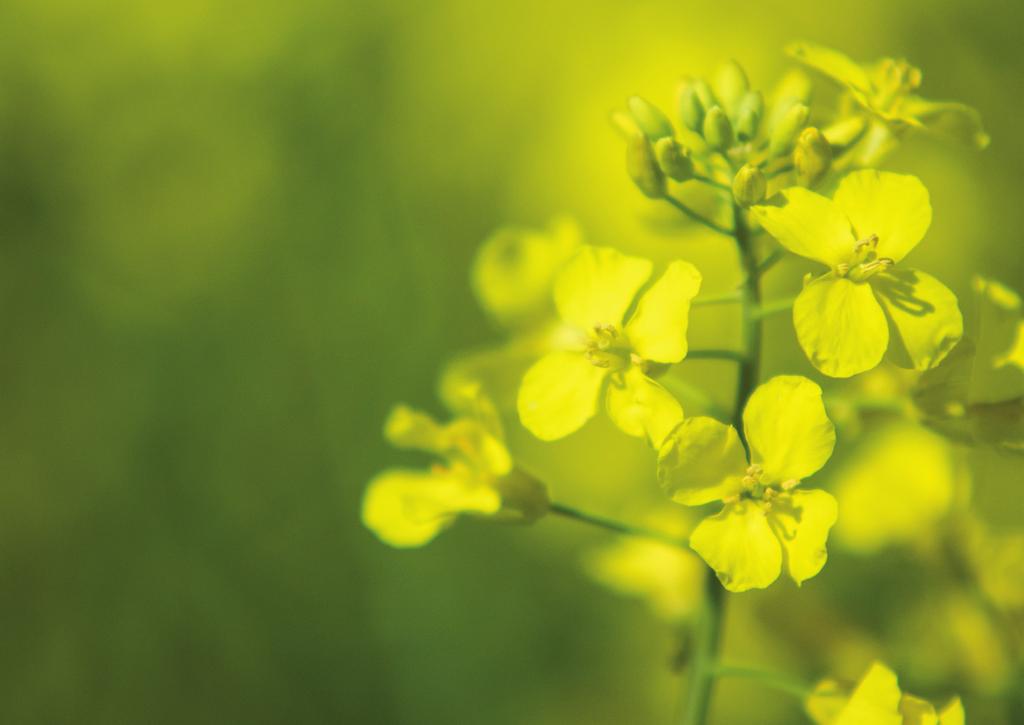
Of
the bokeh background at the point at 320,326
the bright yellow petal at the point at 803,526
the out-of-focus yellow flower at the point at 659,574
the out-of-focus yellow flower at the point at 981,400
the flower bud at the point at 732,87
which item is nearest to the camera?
the bright yellow petal at the point at 803,526

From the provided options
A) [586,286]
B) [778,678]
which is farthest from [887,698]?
[586,286]

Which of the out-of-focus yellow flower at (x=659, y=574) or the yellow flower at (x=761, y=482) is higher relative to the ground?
the yellow flower at (x=761, y=482)

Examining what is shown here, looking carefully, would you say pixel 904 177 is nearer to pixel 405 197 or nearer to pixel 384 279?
pixel 384 279

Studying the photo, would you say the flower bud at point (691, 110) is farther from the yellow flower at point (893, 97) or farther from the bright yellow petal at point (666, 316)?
the bright yellow petal at point (666, 316)

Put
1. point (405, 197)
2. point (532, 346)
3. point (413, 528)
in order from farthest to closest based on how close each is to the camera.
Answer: point (405, 197) < point (532, 346) < point (413, 528)

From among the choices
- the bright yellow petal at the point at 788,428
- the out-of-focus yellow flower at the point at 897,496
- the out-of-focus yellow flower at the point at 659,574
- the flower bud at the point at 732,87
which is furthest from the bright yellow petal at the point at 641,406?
the out-of-focus yellow flower at the point at 897,496

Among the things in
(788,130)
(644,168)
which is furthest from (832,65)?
(644,168)

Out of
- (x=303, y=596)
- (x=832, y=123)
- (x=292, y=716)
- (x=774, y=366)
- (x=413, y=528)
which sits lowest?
(x=292, y=716)
